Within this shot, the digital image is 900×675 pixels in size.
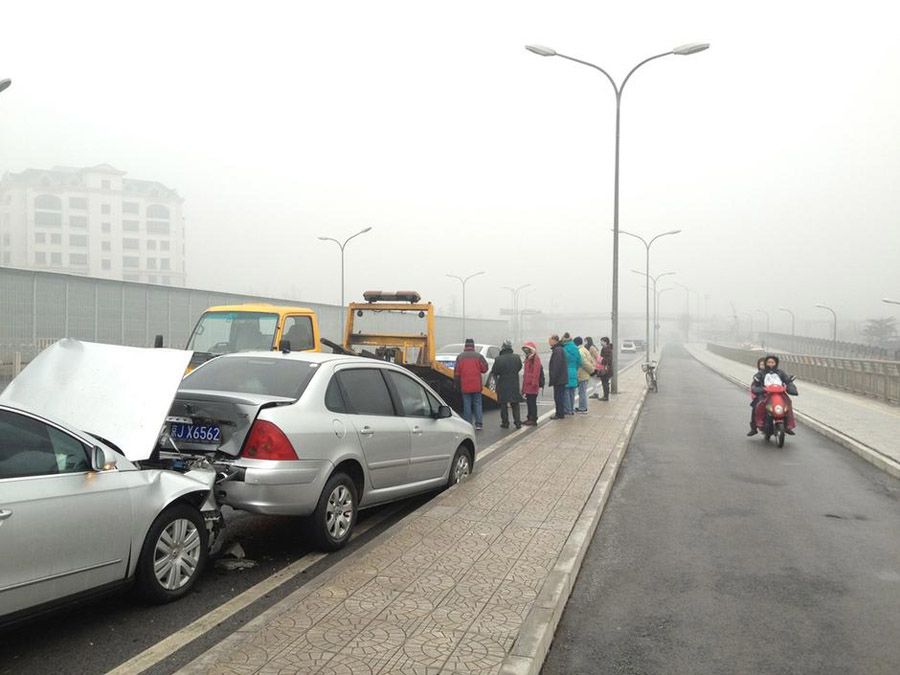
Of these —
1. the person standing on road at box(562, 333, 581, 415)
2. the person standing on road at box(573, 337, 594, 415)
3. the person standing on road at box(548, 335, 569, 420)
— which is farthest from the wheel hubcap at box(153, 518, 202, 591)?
the person standing on road at box(573, 337, 594, 415)

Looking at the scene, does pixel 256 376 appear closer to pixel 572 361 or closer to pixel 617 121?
pixel 572 361

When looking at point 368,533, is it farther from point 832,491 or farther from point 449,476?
A: point 832,491

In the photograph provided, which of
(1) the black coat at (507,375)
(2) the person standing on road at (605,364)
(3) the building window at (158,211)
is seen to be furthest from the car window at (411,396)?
(3) the building window at (158,211)

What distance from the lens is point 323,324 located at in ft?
115

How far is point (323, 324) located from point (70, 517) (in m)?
31.4

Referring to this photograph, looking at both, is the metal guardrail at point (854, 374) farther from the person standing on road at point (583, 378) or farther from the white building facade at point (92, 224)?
the white building facade at point (92, 224)

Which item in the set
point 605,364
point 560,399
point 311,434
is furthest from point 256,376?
point 605,364

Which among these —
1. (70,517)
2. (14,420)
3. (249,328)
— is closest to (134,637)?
Answer: (70,517)

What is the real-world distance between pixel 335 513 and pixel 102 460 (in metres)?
2.17

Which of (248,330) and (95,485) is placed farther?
(248,330)

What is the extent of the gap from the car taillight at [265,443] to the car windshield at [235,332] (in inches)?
288

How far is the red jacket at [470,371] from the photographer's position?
13.2m

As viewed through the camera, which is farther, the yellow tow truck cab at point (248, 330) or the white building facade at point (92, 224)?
the white building facade at point (92, 224)

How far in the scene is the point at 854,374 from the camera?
25.5 meters
